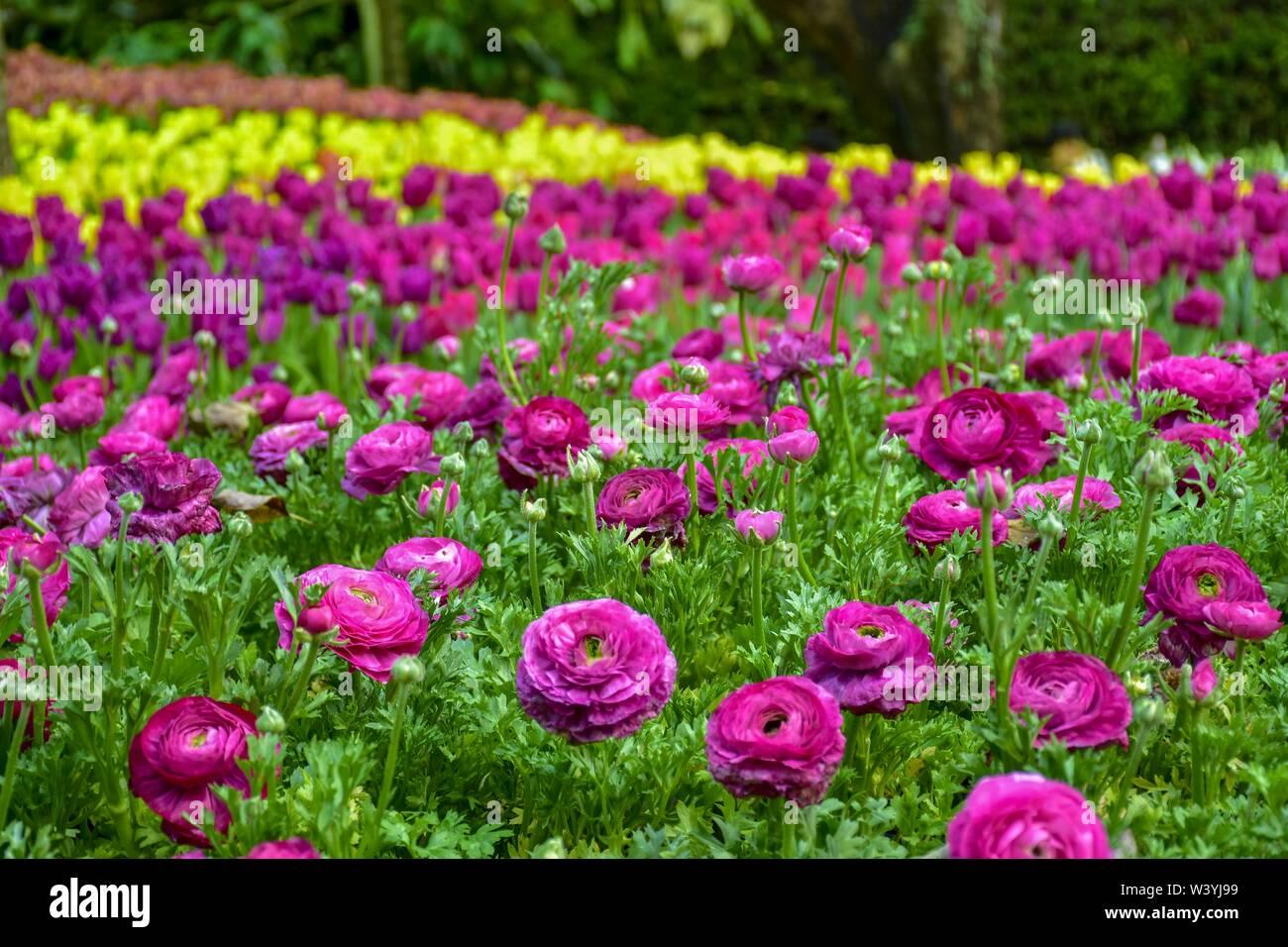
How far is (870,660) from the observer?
1.45 m

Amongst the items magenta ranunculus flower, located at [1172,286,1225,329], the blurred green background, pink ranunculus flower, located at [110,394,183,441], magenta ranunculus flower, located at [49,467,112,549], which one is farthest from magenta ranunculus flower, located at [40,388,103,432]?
the blurred green background

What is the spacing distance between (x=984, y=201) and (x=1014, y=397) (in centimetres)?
273

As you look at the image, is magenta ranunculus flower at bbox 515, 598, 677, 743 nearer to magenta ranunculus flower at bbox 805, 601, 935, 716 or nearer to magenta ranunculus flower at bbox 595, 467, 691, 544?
magenta ranunculus flower at bbox 805, 601, 935, 716

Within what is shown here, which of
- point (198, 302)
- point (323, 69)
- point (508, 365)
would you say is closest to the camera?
point (508, 365)

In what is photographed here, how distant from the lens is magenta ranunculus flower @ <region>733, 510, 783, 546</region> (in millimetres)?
1633

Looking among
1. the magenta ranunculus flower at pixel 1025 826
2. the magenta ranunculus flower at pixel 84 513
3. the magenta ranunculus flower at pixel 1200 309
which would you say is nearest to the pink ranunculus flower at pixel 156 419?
the magenta ranunculus flower at pixel 84 513

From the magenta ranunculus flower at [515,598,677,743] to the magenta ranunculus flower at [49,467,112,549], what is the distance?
34.3 inches

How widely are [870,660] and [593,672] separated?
0.29 m

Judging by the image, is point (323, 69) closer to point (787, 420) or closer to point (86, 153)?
point (86, 153)

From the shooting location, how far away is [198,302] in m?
3.42

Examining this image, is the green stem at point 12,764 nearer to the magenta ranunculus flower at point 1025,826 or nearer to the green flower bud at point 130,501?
the green flower bud at point 130,501

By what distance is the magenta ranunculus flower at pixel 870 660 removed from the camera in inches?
56.9

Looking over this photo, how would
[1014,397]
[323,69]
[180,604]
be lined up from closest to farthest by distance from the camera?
[180,604], [1014,397], [323,69]
